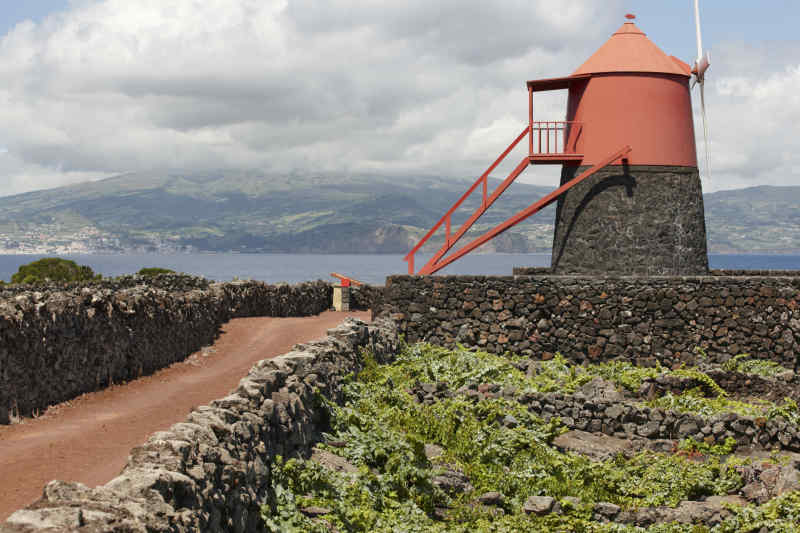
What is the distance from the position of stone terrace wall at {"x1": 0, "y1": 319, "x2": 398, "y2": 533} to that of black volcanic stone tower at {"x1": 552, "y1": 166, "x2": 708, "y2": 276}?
15014 mm

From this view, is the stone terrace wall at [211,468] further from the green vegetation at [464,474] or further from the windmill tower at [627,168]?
the windmill tower at [627,168]

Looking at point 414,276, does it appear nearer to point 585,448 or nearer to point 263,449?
point 585,448

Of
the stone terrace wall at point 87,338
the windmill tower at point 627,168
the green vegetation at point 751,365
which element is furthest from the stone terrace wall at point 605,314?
the stone terrace wall at point 87,338

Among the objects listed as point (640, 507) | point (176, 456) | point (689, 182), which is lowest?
point (640, 507)

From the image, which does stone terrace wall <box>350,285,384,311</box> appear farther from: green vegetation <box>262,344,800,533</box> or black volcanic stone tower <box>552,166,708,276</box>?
green vegetation <box>262,344,800,533</box>

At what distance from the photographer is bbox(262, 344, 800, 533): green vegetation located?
35.7ft

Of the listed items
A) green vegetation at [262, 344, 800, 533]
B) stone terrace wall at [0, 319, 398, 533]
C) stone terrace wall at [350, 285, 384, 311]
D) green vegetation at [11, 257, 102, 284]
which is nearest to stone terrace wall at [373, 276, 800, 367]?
green vegetation at [262, 344, 800, 533]

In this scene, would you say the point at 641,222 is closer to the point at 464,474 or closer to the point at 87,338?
the point at 464,474

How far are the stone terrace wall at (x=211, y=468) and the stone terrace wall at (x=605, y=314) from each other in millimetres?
11246

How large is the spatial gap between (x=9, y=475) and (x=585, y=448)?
442 inches

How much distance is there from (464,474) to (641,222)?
14854 millimetres

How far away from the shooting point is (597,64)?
28.1 m

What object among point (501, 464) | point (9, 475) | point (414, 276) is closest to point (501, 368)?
point (414, 276)

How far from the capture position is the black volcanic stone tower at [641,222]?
26.8m
